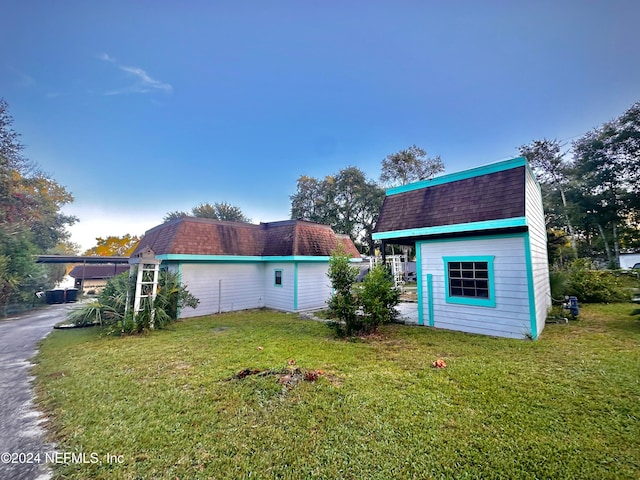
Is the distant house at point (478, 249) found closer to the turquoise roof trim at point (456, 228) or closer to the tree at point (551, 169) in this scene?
the turquoise roof trim at point (456, 228)

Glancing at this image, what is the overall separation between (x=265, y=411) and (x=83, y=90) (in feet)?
49.7

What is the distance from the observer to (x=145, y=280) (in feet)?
27.5

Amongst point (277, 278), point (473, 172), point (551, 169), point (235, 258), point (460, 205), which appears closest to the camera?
point (460, 205)

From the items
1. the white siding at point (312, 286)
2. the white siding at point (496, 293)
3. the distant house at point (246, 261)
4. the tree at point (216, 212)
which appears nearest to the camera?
the white siding at point (496, 293)

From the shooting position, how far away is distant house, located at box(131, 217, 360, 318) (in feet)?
33.2

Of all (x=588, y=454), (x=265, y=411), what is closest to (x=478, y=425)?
(x=588, y=454)

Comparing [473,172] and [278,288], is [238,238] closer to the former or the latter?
[278,288]

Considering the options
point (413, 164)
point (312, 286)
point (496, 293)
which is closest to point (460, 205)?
point (496, 293)

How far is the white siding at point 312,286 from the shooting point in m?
11.1

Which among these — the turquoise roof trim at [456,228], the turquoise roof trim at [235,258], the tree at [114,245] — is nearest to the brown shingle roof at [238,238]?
the turquoise roof trim at [235,258]

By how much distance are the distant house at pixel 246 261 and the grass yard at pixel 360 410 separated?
4.67 metres

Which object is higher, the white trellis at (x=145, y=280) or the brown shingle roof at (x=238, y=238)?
the brown shingle roof at (x=238, y=238)

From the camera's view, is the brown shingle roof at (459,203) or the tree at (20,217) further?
the tree at (20,217)

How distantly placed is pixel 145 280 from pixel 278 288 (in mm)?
5213
